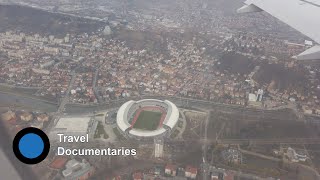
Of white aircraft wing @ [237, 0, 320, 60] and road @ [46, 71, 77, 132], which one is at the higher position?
white aircraft wing @ [237, 0, 320, 60]

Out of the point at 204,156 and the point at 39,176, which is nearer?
the point at 39,176

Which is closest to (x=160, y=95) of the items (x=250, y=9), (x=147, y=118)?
(x=147, y=118)

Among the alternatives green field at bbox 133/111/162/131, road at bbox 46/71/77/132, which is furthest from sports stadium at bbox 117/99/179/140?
road at bbox 46/71/77/132

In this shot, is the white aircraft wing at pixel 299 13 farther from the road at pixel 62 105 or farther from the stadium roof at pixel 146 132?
the road at pixel 62 105

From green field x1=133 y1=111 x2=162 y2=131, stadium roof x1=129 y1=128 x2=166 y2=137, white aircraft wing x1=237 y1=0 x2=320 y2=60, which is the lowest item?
stadium roof x1=129 y1=128 x2=166 y2=137

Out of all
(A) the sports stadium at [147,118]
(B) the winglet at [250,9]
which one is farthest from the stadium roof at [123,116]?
(B) the winglet at [250,9]

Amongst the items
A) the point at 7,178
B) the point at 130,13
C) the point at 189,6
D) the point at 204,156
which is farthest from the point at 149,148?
the point at 189,6

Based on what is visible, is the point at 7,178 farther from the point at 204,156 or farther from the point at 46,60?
the point at 46,60

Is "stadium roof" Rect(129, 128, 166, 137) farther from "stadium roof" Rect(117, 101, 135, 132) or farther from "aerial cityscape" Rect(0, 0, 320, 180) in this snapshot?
"stadium roof" Rect(117, 101, 135, 132)
